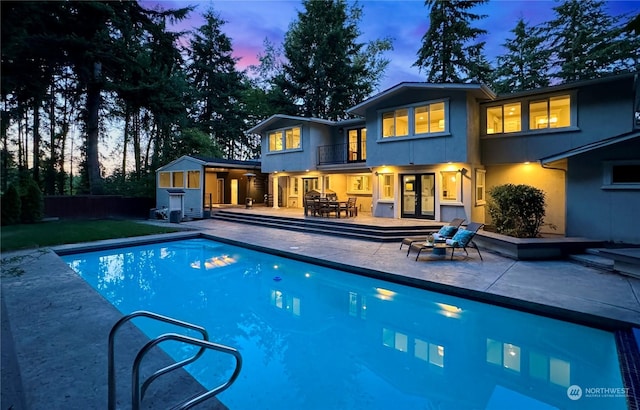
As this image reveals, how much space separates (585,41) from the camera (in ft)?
73.6

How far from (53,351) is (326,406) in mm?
3166

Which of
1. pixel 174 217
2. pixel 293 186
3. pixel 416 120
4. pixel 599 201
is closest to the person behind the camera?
pixel 599 201

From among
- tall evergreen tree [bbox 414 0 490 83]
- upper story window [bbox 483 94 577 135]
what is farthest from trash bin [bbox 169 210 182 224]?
tall evergreen tree [bbox 414 0 490 83]

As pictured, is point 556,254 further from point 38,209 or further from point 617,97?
point 38,209

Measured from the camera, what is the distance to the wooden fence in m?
18.5

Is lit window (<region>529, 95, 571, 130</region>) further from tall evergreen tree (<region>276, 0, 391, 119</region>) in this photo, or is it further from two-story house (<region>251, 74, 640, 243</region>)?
tall evergreen tree (<region>276, 0, 391, 119</region>)

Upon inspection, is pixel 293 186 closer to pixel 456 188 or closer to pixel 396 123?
pixel 396 123

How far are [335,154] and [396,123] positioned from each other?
5.09 metres

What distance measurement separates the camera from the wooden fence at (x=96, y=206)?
18456 mm

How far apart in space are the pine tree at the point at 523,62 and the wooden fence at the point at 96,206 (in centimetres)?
2719

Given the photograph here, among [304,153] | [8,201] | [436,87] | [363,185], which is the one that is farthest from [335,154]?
[8,201]

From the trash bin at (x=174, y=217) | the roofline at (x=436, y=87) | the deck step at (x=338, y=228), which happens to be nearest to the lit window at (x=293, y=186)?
the deck step at (x=338, y=228)

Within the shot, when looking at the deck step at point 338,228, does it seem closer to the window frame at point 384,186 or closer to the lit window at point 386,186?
the window frame at point 384,186

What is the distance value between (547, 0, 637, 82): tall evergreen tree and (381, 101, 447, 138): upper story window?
53.0ft
